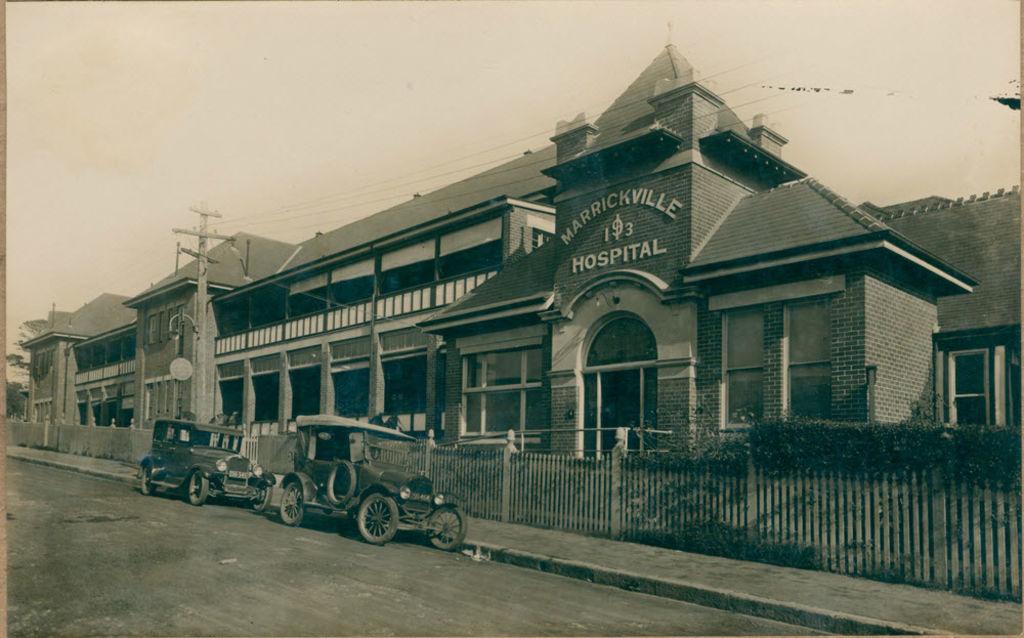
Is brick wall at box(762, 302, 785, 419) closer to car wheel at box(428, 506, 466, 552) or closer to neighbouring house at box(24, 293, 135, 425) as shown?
car wheel at box(428, 506, 466, 552)

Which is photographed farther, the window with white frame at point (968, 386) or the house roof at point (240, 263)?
the house roof at point (240, 263)

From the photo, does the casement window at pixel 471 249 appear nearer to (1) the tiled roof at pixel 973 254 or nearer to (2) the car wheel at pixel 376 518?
(1) the tiled roof at pixel 973 254

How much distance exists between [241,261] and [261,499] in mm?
21478

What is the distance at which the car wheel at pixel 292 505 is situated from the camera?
1258 centimetres

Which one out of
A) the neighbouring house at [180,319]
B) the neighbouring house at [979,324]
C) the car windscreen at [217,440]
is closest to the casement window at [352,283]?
the neighbouring house at [180,319]

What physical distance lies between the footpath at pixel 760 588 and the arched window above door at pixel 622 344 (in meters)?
3.66

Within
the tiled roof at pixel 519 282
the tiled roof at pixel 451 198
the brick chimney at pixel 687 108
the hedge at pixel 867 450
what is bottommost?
the hedge at pixel 867 450

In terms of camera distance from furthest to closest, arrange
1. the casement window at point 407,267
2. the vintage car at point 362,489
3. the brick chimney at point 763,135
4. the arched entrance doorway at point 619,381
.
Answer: the casement window at point 407,267, the brick chimney at point 763,135, the arched entrance doorway at point 619,381, the vintage car at point 362,489

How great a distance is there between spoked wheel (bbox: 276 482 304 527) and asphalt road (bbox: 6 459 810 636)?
1044 mm

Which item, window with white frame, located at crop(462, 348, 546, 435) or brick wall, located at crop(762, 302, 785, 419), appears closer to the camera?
brick wall, located at crop(762, 302, 785, 419)

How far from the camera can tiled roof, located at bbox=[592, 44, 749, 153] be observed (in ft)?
49.4

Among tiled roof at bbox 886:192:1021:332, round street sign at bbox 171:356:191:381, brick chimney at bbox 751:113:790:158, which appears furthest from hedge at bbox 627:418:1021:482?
round street sign at bbox 171:356:191:381

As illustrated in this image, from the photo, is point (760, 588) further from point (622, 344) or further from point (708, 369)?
point (622, 344)

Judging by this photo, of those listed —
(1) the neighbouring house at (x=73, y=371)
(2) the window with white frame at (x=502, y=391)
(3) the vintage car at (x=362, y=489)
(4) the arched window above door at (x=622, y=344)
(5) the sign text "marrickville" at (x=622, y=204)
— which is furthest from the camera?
(1) the neighbouring house at (x=73, y=371)
